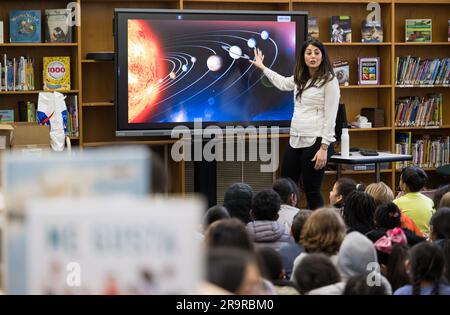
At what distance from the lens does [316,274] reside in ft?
8.73

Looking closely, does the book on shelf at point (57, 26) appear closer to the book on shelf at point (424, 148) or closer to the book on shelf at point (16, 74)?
the book on shelf at point (16, 74)

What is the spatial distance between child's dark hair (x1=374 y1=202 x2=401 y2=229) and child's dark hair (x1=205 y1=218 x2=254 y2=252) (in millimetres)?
1177

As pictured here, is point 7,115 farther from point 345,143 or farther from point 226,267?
point 226,267

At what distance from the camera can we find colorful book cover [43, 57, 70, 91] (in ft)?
21.9

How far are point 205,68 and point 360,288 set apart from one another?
4.22 meters

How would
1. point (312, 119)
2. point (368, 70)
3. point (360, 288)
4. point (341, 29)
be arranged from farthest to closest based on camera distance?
1. point (368, 70)
2. point (341, 29)
3. point (312, 119)
4. point (360, 288)

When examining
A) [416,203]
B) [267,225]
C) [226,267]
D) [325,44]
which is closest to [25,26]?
[325,44]

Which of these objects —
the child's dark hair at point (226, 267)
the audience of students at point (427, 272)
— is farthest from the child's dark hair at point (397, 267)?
the child's dark hair at point (226, 267)

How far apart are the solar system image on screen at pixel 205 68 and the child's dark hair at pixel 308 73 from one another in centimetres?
135

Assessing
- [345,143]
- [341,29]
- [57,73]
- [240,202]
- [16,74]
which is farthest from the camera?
[341,29]

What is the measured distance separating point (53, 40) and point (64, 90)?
40cm

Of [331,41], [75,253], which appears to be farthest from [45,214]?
[331,41]

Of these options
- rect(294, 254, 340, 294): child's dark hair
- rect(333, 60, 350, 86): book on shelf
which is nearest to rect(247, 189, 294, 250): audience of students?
rect(294, 254, 340, 294): child's dark hair

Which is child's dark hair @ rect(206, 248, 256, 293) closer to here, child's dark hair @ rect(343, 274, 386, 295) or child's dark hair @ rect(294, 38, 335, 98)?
child's dark hair @ rect(343, 274, 386, 295)
